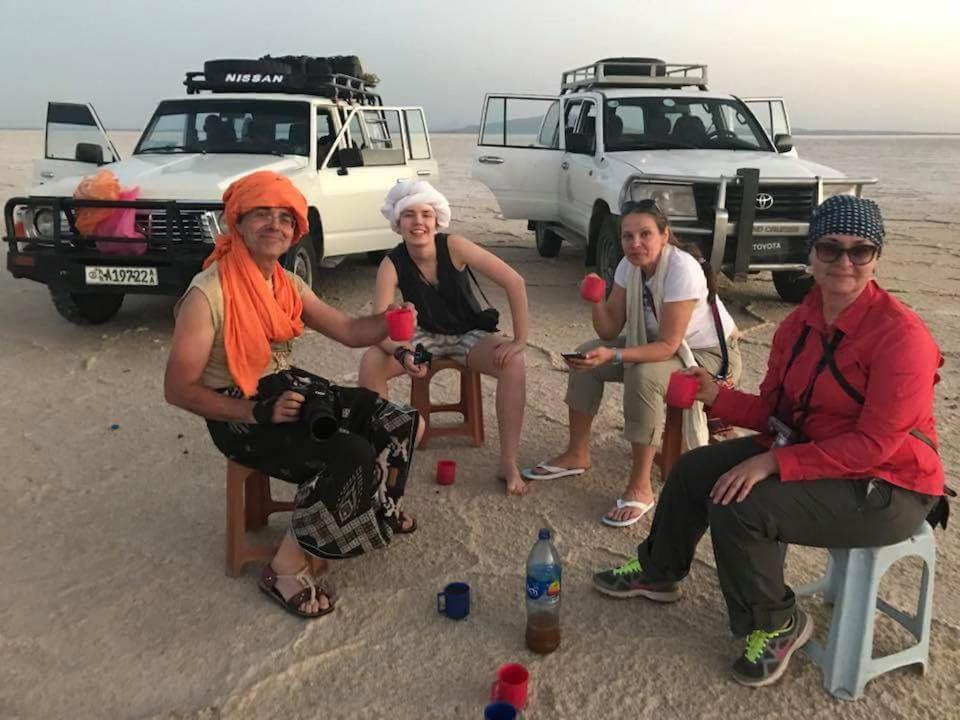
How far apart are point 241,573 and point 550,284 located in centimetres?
601

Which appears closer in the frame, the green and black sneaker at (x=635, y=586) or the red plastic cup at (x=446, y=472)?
the green and black sneaker at (x=635, y=586)

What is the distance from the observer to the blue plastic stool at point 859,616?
8.27ft

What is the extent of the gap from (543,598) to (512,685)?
35 cm

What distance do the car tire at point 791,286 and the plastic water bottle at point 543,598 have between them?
18.9 feet

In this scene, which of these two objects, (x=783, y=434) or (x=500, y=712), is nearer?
(x=500, y=712)

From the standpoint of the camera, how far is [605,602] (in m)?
3.08

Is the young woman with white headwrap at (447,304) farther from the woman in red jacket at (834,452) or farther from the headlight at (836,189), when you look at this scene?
the headlight at (836,189)

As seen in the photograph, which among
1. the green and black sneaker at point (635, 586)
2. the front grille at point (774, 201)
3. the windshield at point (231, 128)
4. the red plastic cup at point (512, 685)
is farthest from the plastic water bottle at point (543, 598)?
the windshield at point (231, 128)

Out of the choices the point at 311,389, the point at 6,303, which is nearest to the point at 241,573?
the point at 311,389

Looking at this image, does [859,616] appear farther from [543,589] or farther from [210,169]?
[210,169]

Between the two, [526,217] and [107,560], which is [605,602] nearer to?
[107,560]

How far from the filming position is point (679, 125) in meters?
8.00

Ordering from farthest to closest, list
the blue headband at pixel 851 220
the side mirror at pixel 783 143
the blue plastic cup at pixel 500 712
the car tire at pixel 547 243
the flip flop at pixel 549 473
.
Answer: the car tire at pixel 547 243 < the side mirror at pixel 783 143 < the flip flop at pixel 549 473 < the blue headband at pixel 851 220 < the blue plastic cup at pixel 500 712

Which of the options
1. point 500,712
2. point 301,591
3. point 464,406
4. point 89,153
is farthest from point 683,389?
point 89,153
